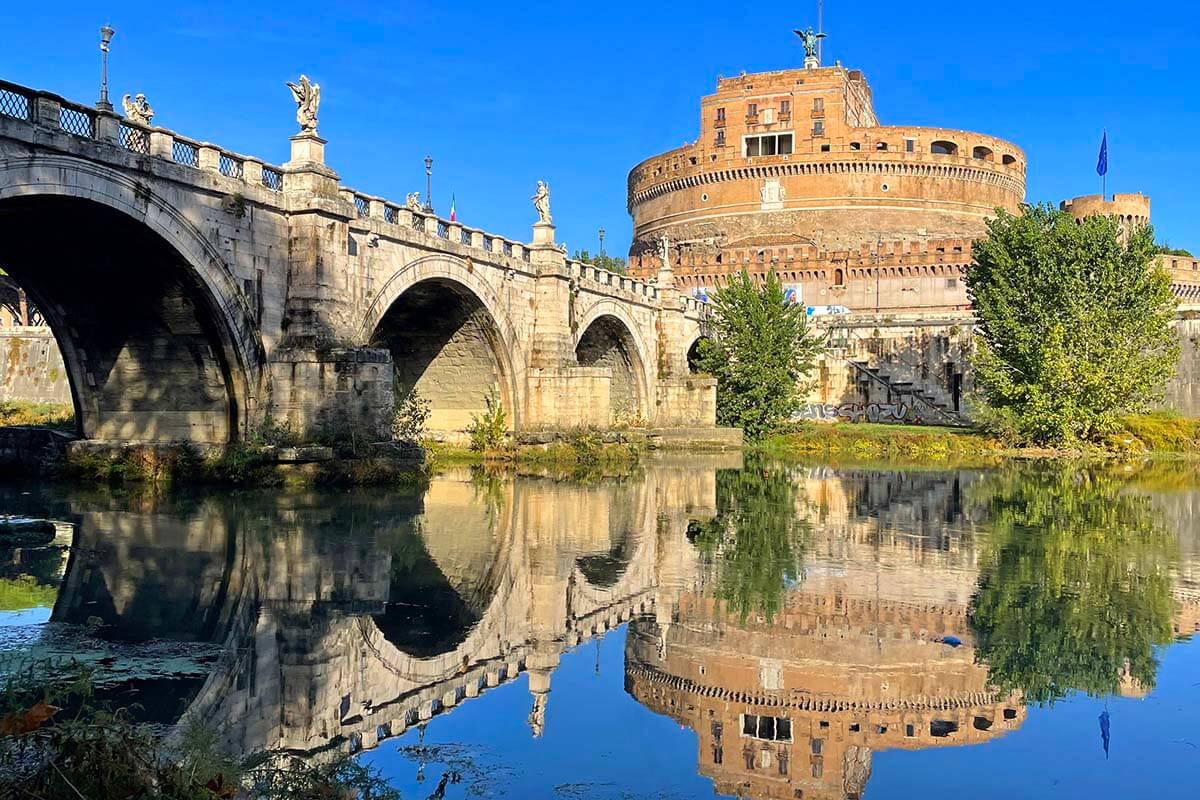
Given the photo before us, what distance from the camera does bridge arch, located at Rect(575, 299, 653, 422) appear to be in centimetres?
4388

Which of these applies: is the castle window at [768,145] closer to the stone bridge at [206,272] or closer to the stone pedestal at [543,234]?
the stone pedestal at [543,234]

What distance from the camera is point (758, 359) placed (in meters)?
45.9

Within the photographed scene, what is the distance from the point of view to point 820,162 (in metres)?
77.4

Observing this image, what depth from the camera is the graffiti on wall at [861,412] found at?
189 feet

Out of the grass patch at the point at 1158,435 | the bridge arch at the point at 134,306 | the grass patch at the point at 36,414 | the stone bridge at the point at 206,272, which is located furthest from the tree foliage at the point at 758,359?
the bridge arch at the point at 134,306

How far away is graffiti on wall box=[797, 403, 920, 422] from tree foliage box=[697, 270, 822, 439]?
10794 mm

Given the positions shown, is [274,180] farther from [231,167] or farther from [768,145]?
[768,145]

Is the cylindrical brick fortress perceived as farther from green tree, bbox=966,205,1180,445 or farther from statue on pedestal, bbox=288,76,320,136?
statue on pedestal, bbox=288,76,320,136

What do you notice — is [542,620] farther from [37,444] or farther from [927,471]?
[927,471]

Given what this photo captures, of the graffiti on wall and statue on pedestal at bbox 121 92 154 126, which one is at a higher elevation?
statue on pedestal at bbox 121 92 154 126

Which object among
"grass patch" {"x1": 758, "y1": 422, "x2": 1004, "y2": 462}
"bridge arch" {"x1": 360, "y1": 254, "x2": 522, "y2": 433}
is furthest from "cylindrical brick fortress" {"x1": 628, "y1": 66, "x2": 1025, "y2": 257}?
"bridge arch" {"x1": 360, "y1": 254, "x2": 522, "y2": 433}

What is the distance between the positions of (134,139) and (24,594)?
36.4ft

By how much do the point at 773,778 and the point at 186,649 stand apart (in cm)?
473

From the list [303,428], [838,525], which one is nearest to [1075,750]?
[838,525]
